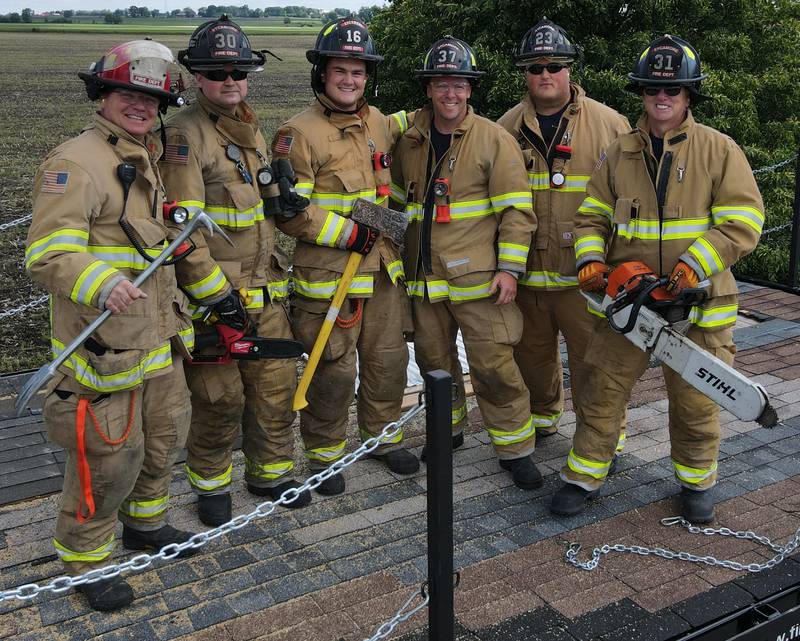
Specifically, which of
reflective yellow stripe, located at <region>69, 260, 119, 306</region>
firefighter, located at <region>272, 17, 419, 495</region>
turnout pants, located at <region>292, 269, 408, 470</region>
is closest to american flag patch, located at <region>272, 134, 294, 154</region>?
firefighter, located at <region>272, 17, 419, 495</region>

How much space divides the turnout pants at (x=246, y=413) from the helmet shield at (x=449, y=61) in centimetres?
145

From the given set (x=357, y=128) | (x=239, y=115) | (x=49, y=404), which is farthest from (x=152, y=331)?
(x=357, y=128)

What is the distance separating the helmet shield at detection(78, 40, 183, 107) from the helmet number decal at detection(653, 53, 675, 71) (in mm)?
2235

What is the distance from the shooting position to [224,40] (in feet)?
13.5

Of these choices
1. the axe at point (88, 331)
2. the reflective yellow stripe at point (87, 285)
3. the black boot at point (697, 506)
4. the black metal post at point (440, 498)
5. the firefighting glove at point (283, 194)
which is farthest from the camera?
the black boot at point (697, 506)

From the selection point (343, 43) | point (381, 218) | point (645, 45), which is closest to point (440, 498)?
point (381, 218)

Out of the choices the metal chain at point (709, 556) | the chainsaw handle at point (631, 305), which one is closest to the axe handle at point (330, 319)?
the chainsaw handle at point (631, 305)

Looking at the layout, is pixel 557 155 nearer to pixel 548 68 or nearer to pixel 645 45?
pixel 548 68

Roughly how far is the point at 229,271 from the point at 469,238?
1301 mm

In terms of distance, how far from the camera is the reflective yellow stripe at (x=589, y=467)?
463 centimetres

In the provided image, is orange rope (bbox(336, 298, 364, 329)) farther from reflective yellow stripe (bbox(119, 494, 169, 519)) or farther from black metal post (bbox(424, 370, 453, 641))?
black metal post (bbox(424, 370, 453, 641))

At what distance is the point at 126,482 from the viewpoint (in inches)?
152

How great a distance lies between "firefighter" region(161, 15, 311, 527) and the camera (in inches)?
162

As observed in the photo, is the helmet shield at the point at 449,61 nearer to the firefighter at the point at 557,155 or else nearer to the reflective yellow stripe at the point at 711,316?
the firefighter at the point at 557,155
